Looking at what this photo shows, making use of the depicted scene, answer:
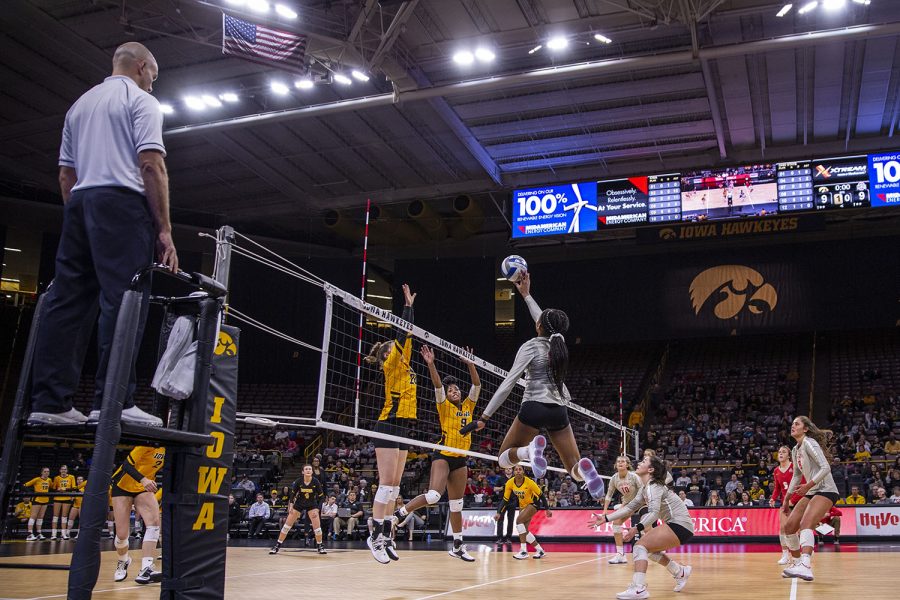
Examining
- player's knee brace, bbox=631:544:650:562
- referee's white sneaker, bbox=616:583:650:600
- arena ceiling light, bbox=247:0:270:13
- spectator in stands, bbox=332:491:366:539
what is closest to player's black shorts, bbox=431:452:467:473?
player's knee brace, bbox=631:544:650:562

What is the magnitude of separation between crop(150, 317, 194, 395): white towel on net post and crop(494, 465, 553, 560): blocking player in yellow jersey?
9711mm

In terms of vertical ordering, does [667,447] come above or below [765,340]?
below

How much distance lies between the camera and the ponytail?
274 inches

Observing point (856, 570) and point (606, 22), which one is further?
point (606, 22)

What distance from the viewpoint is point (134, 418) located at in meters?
3.11

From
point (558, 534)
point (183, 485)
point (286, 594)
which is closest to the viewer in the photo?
point (183, 485)

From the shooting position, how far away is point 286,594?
645 cm

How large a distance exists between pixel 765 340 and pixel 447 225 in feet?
43.7

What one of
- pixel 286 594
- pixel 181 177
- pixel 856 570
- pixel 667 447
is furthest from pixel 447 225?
pixel 286 594

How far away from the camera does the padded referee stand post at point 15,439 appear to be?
2895mm

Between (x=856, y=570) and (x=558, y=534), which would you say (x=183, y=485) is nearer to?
(x=856, y=570)

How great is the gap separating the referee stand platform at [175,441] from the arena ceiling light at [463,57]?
14390 mm

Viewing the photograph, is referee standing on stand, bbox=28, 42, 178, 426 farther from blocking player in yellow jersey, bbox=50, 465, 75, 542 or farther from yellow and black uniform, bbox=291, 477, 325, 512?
blocking player in yellow jersey, bbox=50, 465, 75, 542

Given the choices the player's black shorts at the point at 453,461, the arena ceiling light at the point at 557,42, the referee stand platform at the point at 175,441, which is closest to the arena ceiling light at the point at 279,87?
the arena ceiling light at the point at 557,42
